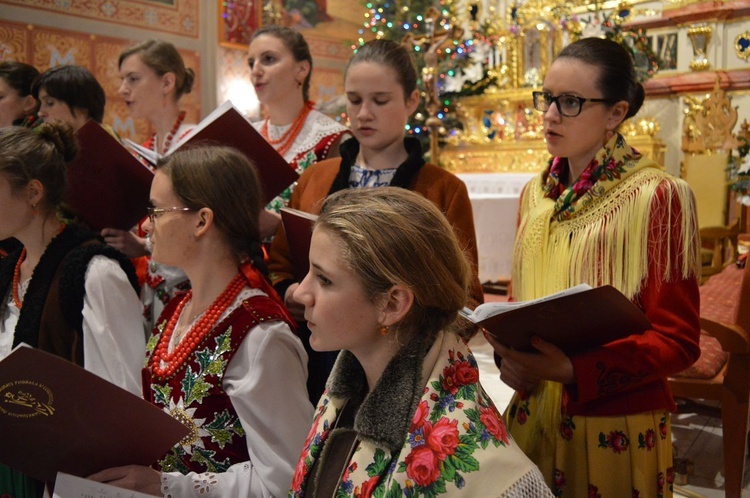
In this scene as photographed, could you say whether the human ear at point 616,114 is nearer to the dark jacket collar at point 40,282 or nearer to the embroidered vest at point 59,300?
the embroidered vest at point 59,300

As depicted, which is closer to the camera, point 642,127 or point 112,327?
point 112,327

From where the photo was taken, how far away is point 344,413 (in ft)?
4.56

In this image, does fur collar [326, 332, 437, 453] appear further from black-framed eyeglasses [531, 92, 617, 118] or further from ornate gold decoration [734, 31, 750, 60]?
ornate gold decoration [734, 31, 750, 60]

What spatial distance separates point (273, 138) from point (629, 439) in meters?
1.80

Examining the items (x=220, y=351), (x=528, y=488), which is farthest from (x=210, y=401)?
(x=528, y=488)

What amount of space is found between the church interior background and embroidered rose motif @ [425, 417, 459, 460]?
16.5 feet

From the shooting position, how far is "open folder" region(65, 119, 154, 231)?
221 cm

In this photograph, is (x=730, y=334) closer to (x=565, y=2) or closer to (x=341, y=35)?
(x=565, y=2)

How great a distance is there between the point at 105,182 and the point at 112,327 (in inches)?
21.5

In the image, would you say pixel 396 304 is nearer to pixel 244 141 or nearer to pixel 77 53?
pixel 244 141

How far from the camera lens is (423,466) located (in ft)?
3.76

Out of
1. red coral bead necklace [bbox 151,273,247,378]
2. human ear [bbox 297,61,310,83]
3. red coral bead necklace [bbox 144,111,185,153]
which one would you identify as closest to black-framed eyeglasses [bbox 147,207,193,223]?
red coral bead necklace [bbox 151,273,247,378]

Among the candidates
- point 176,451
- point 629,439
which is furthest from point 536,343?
point 176,451

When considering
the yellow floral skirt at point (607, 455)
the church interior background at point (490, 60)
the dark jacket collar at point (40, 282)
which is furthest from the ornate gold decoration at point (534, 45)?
the yellow floral skirt at point (607, 455)
